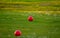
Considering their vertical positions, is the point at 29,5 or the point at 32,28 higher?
the point at 32,28

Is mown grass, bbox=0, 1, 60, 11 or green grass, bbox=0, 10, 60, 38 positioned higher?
green grass, bbox=0, 10, 60, 38

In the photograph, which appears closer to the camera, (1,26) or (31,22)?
(1,26)

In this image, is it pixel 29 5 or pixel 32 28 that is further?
pixel 29 5

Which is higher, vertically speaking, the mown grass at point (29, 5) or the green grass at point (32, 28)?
the green grass at point (32, 28)

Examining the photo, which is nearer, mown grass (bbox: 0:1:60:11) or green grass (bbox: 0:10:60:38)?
green grass (bbox: 0:10:60:38)

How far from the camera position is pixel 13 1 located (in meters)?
6.30

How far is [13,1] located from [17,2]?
19cm

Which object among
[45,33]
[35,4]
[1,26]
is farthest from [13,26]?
[35,4]

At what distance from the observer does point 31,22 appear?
3588mm

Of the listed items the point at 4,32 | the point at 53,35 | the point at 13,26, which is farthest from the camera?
the point at 13,26

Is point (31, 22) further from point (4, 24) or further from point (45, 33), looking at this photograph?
point (45, 33)

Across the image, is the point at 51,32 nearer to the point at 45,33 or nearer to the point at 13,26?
the point at 45,33

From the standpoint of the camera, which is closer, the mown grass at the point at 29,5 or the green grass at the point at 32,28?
the green grass at the point at 32,28

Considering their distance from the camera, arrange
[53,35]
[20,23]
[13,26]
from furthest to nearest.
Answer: [20,23], [13,26], [53,35]
